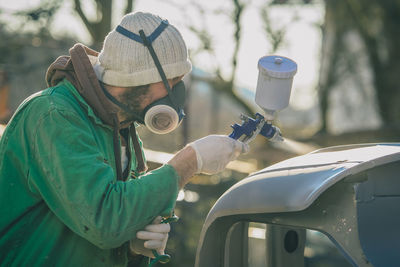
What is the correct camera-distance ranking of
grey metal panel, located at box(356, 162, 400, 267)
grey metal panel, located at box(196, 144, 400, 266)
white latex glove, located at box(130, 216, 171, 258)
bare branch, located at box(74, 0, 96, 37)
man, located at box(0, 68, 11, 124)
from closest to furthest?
1. grey metal panel, located at box(196, 144, 400, 266)
2. grey metal panel, located at box(356, 162, 400, 267)
3. white latex glove, located at box(130, 216, 171, 258)
4. man, located at box(0, 68, 11, 124)
5. bare branch, located at box(74, 0, 96, 37)

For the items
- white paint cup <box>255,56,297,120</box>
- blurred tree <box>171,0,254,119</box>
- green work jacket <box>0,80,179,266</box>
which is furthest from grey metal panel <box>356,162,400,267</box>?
blurred tree <box>171,0,254,119</box>

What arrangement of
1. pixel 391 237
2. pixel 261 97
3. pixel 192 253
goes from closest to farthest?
1. pixel 391 237
2. pixel 261 97
3. pixel 192 253

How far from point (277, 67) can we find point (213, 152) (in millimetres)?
502

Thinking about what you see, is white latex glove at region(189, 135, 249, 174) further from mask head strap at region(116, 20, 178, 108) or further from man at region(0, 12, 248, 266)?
mask head strap at region(116, 20, 178, 108)

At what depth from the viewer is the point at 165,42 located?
236cm

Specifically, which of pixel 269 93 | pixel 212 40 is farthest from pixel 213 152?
pixel 212 40

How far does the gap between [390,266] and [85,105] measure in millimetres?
1323

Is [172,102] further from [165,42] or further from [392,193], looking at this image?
[392,193]

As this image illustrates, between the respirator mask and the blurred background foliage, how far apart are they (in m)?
2.74

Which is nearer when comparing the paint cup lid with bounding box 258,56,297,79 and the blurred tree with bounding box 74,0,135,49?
the paint cup lid with bounding box 258,56,297,79

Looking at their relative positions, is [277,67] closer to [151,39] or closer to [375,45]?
[151,39]

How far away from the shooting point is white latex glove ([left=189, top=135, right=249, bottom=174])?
2252 millimetres

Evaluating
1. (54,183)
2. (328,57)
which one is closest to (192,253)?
(54,183)

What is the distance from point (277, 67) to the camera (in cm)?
243
